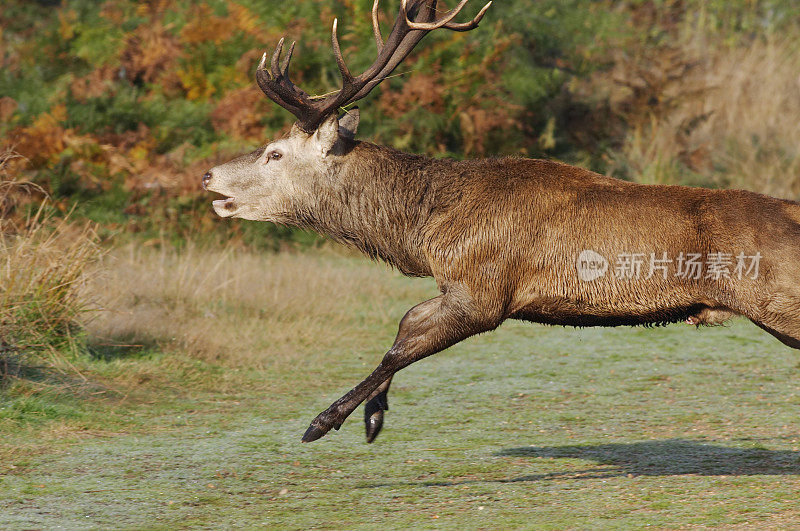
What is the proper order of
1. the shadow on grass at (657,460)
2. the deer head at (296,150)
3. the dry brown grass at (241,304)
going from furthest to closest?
the dry brown grass at (241,304), the deer head at (296,150), the shadow on grass at (657,460)

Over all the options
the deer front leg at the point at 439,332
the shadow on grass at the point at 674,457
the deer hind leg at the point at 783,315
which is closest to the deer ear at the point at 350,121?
the deer front leg at the point at 439,332

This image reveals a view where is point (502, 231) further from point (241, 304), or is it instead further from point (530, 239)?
point (241, 304)

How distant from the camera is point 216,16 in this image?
16219 millimetres

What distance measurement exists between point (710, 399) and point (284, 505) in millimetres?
4029

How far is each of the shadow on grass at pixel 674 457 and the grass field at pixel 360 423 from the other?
24mm

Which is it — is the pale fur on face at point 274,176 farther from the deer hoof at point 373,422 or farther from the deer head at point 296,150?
the deer hoof at point 373,422

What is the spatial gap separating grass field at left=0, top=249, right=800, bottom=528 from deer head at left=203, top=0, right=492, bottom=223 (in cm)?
166

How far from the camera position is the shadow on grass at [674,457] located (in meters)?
6.56

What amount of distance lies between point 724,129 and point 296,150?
12450 millimetres

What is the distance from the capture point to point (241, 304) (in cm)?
1116

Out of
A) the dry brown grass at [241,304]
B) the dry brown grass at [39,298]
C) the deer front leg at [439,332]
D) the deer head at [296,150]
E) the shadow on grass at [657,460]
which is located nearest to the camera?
the deer front leg at [439,332]

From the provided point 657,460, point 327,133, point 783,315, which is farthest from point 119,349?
point 783,315

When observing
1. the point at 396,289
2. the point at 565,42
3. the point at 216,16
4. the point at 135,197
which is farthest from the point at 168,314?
the point at 565,42

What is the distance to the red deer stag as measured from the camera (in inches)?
231
